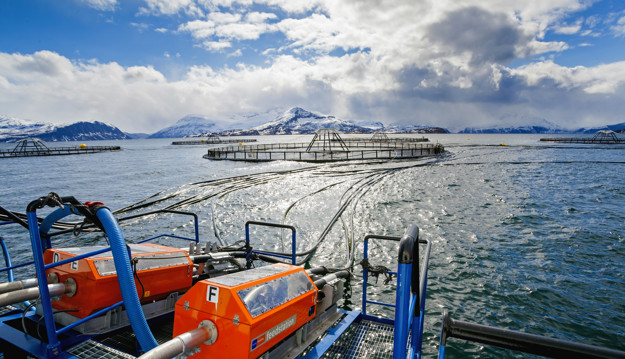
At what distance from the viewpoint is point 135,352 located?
611 centimetres

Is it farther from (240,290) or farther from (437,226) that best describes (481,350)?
(437,226)

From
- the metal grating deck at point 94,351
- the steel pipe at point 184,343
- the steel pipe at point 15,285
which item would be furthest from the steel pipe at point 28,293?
the steel pipe at point 184,343

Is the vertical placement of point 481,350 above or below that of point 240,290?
below

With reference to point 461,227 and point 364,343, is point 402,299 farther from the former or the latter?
point 461,227

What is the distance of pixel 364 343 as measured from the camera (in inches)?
260

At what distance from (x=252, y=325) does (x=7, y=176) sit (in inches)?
2562

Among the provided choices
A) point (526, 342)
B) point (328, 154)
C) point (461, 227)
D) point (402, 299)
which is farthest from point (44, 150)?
point (526, 342)

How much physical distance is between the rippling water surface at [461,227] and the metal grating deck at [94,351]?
22.9 ft

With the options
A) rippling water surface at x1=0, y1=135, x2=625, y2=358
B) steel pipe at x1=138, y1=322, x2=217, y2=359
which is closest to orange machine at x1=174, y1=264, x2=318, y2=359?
steel pipe at x1=138, y1=322, x2=217, y2=359

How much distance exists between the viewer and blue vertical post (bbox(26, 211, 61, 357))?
189 inches

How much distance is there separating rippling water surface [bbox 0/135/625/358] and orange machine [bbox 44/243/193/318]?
6.08 meters

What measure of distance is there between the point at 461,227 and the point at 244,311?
1761cm

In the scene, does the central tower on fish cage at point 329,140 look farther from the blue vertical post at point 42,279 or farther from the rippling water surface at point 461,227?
the blue vertical post at point 42,279

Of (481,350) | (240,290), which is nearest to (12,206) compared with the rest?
(240,290)
